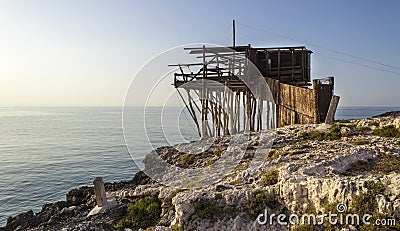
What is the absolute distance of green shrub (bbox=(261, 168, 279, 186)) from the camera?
9971 millimetres

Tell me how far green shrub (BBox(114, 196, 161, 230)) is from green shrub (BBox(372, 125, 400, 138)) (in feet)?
29.9

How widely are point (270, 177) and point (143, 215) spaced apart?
4.61 metres

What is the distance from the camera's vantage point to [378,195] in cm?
746

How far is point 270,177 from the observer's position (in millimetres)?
10125

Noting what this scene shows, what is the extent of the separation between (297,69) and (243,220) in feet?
55.8

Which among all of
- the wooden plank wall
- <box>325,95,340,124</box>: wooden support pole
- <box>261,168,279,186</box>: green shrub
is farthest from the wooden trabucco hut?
<box>261,168,279,186</box>: green shrub

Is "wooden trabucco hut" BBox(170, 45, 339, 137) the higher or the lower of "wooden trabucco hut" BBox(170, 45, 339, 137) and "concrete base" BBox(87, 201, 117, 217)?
the higher

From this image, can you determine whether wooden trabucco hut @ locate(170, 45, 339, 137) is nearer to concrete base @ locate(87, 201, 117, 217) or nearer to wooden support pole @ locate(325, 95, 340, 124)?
wooden support pole @ locate(325, 95, 340, 124)

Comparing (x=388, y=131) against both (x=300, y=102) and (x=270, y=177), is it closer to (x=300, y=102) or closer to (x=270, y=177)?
(x=300, y=102)

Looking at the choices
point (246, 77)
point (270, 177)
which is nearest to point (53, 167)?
Answer: point (246, 77)

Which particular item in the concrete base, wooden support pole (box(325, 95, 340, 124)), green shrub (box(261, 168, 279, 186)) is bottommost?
the concrete base

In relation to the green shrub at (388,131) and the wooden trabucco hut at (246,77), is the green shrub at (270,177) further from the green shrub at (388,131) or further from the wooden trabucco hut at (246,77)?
the wooden trabucco hut at (246,77)

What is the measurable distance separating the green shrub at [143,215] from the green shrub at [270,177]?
12.3 ft

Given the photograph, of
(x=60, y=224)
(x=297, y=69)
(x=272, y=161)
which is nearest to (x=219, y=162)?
(x=272, y=161)
